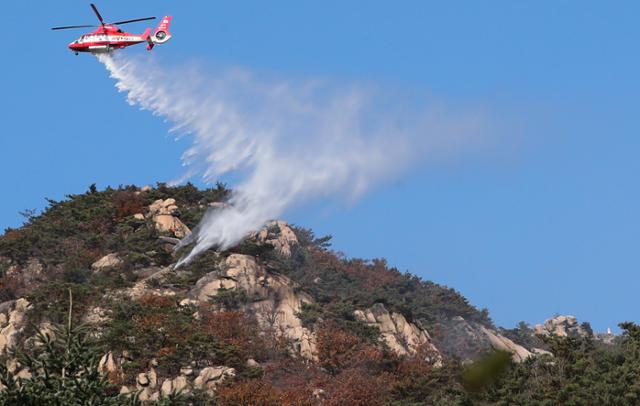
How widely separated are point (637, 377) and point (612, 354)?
615 centimetres

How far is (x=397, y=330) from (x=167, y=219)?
16.9 m

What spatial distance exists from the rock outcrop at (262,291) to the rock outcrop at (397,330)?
12.2ft

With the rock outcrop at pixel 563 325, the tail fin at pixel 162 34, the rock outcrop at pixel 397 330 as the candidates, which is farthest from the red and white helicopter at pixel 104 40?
the rock outcrop at pixel 563 325

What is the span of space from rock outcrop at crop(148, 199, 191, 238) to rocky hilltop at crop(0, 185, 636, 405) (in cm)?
15

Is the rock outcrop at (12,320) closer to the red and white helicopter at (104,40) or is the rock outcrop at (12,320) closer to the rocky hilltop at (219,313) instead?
the rocky hilltop at (219,313)

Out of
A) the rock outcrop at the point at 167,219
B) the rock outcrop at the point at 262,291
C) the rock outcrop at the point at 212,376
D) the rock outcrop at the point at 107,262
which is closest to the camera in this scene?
the rock outcrop at the point at 212,376

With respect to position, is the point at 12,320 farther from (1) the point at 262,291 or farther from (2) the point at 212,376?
(1) the point at 262,291

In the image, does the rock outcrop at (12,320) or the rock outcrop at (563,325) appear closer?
the rock outcrop at (12,320)

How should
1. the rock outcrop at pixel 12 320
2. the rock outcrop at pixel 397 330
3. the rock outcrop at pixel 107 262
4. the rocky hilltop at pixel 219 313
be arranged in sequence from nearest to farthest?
the rocky hilltop at pixel 219 313 < the rock outcrop at pixel 12 320 < the rock outcrop at pixel 397 330 < the rock outcrop at pixel 107 262

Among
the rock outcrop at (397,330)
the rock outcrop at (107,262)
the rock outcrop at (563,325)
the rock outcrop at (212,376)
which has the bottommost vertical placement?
the rock outcrop at (212,376)

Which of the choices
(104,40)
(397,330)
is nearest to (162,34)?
(104,40)

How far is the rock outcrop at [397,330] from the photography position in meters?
66.4

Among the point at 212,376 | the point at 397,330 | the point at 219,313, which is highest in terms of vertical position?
the point at 397,330

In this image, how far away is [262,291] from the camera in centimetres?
6738
